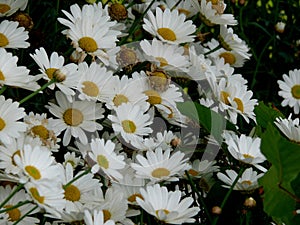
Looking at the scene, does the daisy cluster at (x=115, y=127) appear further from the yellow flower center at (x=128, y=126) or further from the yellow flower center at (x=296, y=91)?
the yellow flower center at (x=296, y=91)

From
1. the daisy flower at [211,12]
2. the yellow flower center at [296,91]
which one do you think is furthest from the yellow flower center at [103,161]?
the yellow flower center at [296,91]

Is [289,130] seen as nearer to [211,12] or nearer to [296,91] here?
[211,12]

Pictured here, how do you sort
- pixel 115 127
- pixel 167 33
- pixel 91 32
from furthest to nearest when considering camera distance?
pixel 167 33, pixel 91 32, pixel 115 127

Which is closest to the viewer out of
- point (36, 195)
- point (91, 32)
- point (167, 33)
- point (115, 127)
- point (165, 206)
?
point (36, 195)

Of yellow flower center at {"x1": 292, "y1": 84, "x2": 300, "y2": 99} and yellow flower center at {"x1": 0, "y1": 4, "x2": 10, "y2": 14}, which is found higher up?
yellow flower center at {"x1": 0, "y1": 4, "x2": 10, "y2": 14}

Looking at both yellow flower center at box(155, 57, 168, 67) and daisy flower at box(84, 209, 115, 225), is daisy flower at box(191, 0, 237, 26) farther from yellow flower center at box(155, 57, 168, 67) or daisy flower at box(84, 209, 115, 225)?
daisy flower at box(84, 209, 115, 225)

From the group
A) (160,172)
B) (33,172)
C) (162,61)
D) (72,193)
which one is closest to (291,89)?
(162,61)

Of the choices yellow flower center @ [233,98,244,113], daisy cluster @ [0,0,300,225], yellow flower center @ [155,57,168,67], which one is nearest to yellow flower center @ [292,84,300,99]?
daisy cluster @ [0,0,300,225]
